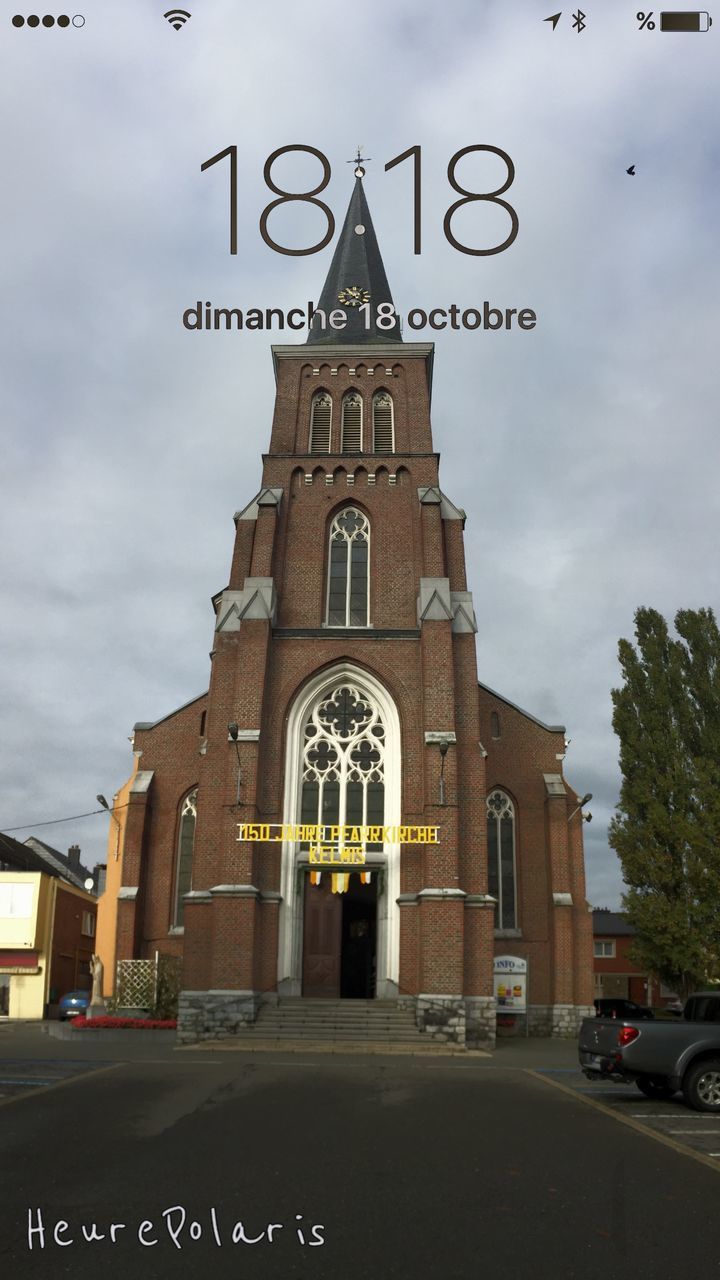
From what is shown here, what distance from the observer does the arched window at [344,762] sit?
26.2m

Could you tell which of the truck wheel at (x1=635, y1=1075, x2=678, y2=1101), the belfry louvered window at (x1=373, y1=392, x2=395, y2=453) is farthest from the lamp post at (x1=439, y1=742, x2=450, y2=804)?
the belfry louvered window at (x1=373, y1=392, x2=395, y2=453)

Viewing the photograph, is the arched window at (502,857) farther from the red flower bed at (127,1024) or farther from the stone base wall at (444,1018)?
the red flower bed at (127,1024)

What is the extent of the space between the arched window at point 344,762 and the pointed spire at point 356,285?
13.3 metres

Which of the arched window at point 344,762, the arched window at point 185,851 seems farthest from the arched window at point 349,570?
the arched window at point 185,851

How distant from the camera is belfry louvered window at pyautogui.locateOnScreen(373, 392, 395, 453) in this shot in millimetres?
31594

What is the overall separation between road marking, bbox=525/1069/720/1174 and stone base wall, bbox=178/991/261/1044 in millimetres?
9228

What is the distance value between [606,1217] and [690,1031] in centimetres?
684

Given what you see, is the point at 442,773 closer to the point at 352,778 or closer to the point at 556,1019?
the point at 352,778

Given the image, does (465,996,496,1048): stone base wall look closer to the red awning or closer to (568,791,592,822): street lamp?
(568,791,592,822): street lamp

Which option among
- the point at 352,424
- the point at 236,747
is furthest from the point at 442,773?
the point at 352,424

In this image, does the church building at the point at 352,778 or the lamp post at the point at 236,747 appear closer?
the church building at the point at 352,778

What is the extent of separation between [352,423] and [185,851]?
1467cm

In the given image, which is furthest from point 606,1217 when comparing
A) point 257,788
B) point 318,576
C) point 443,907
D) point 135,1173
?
point 318,576

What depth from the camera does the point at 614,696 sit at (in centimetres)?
3281
